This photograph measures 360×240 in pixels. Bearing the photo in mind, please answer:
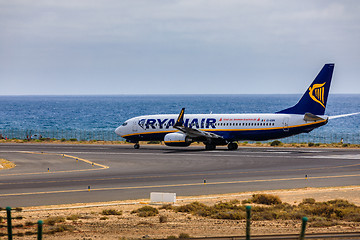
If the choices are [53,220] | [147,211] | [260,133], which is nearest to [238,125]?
[260,133]

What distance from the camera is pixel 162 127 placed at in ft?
198

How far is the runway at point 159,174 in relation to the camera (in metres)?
28.8

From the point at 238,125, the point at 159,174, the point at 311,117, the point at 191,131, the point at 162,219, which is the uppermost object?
the point at 311,117

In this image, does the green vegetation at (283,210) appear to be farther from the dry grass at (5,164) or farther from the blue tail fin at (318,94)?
the blue tail fin at (318,94)

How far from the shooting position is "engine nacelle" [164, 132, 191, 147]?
56.9 metres

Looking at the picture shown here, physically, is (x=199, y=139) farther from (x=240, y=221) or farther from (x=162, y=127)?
(x=240, y=221)

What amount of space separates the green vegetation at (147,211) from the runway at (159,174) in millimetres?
Answer: 4056

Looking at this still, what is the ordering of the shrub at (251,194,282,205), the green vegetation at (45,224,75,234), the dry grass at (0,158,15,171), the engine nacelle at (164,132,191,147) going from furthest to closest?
the engine nacelle at (164,132,191,147) < the dry grass at (0,158,15,171) < the shrub at (251,194,282,205) < the green vegetation at (45,224,75,234)

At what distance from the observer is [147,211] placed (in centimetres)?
2247

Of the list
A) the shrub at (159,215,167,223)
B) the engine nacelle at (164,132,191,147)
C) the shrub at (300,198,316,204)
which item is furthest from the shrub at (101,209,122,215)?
the engine nacelle at (164,132,191,147)

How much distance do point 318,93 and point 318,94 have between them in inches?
3.7

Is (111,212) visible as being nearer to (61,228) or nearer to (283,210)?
(61,228)

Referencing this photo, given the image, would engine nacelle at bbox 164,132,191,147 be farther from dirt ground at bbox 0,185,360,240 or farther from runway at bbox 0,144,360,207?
dirt ground at bbox 0,185,360,240

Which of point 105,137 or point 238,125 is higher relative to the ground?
point 238,125
